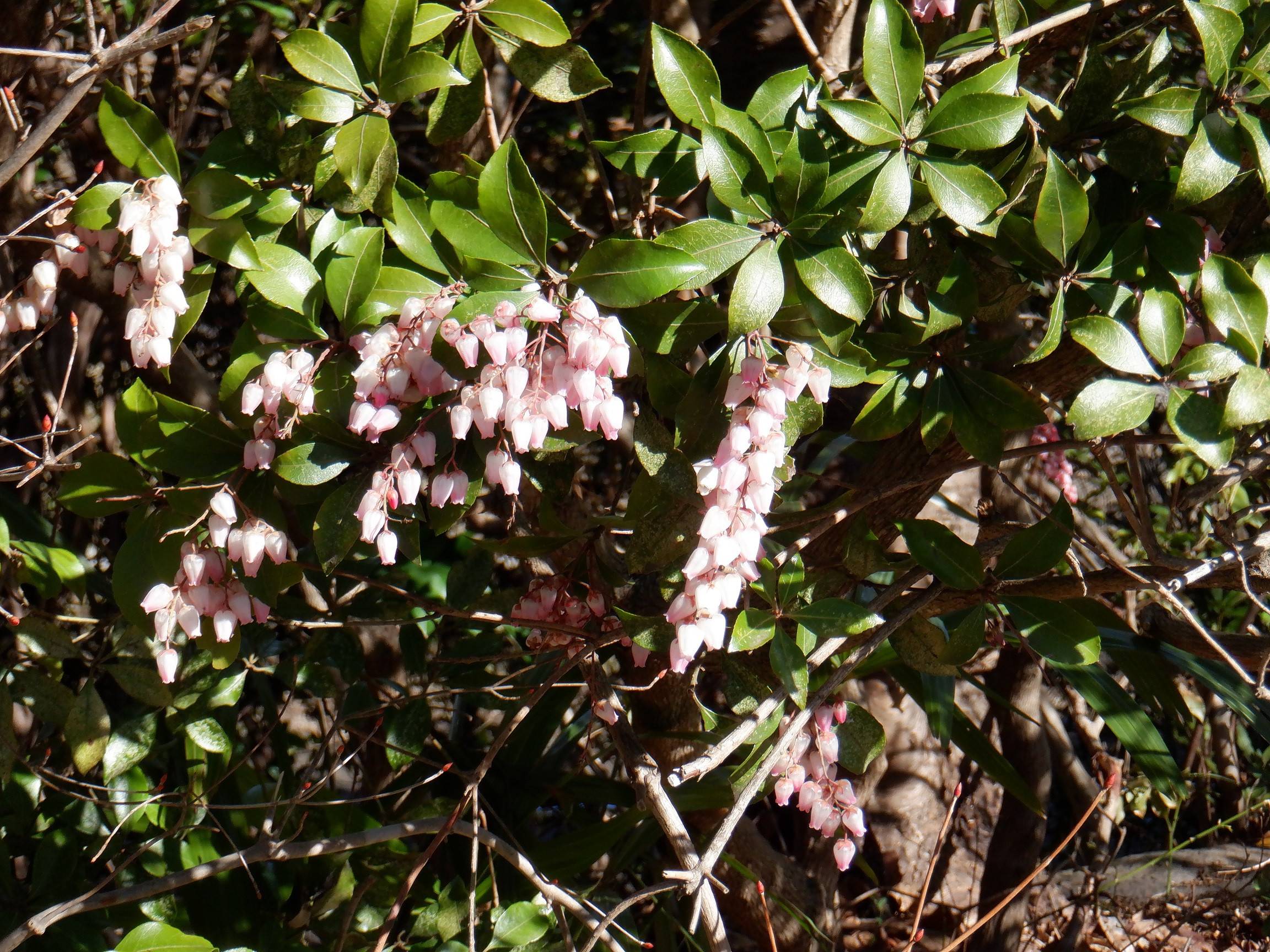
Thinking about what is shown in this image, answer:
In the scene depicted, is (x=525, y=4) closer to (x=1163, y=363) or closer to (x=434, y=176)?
(x=434, y=176)

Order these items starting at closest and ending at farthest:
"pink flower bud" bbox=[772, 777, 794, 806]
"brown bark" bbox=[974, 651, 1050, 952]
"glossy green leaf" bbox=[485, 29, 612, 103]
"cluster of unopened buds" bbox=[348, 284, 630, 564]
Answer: "cluster of unopened buds" bbox=[348, 284, 630, 564]
"glossy green leaf" bbox=[485, 29, 612, 103]
"pink flower bud" bbox=[772, 777, 794, 806]
"brown bark" bbox=[974, 651, 1050, 952]

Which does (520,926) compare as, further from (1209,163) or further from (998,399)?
(1209,163)

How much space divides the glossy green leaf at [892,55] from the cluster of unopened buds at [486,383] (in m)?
0.34

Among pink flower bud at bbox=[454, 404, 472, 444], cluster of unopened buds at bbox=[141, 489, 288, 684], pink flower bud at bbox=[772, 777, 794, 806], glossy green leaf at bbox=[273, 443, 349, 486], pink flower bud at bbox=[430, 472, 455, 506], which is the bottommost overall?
pink flower bud at bbox=[772, 777, 794, 806]

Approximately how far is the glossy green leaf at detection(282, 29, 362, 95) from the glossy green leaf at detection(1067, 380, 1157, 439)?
77cm

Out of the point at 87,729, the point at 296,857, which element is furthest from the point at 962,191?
the point at 87,729

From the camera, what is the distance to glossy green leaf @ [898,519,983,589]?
1.20 metres

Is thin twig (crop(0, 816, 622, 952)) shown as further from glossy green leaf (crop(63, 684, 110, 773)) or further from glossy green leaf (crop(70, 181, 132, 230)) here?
glossy green leaf (crop(70, 181, 132, 230))

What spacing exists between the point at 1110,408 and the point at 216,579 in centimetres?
92

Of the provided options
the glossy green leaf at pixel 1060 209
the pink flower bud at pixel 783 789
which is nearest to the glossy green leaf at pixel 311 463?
the pink flower bud at pixel 783 789

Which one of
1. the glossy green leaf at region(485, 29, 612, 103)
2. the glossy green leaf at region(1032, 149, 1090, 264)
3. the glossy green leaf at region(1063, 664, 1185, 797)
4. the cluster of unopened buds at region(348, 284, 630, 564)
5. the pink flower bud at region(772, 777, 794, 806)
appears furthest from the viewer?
the glossy green leaf at region(1063, 664, 1185, 797)

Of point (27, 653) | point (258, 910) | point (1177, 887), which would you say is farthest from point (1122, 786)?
point (27, 653)

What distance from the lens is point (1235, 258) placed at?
1.16 m

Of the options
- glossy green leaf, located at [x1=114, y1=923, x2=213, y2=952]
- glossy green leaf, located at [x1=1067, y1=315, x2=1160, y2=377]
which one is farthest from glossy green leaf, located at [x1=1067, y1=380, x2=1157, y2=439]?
glossy green leaf, located at [x1=114, y1=923, x2=213, y2=952]
